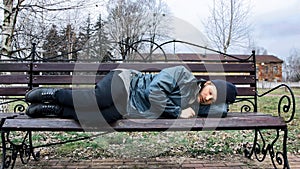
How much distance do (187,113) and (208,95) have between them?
265 mm

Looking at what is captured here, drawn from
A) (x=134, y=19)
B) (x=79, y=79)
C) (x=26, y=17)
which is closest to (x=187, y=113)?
(x=79, y=79)

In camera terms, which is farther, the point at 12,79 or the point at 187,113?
the point at 12,79

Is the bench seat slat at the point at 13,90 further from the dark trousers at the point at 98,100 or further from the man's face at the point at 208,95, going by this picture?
the man's face at the point at 208,95

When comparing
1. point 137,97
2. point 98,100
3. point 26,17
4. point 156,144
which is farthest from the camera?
point 26,17

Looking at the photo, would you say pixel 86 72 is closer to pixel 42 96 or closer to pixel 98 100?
pixel 42 96

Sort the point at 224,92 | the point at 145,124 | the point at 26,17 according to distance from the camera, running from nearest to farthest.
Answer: the point at 145,124
the point at 224,92
the point at 26,17

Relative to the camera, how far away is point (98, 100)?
2.05 m

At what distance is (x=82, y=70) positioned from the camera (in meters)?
3.21

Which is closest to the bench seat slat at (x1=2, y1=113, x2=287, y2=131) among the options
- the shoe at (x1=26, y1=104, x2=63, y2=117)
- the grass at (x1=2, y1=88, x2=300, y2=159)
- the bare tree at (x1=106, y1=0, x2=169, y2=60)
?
the shoe at (x1=26, y1=104, x2=63, y2=117)

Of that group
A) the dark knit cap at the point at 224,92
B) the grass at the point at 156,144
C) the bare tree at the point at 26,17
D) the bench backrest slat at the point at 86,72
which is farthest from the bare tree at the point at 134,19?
the dark knit cap at the point at 224,92

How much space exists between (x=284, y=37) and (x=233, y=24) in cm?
1651

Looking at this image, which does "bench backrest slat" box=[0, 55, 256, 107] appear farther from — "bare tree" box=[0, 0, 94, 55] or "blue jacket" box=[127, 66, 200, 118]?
"bare tree" box=[0, 0, 94, 55]

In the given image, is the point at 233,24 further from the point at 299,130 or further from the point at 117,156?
the point at 117,156

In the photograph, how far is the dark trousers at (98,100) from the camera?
2061 mm
